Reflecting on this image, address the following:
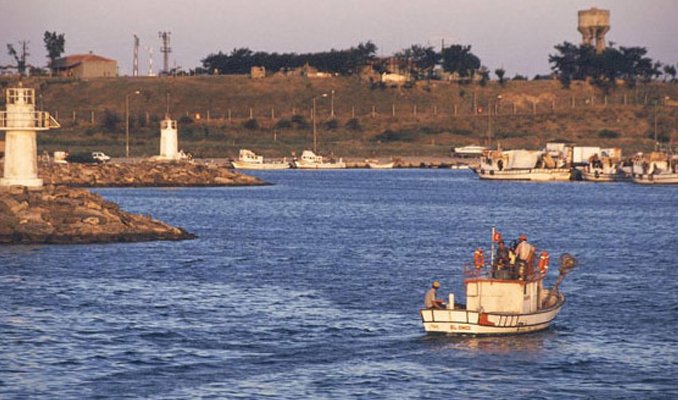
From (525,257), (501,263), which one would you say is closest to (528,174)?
(525,257)

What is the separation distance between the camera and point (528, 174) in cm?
16612

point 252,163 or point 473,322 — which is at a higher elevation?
point 252,163

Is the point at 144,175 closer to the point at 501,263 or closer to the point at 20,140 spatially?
the point at 20,140

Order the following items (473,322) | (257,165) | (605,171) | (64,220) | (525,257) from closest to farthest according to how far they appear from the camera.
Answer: (473,322) → (525,257) → (64,220) → (605,171) → (257,165)

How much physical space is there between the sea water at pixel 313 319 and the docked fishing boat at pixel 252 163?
285 feet

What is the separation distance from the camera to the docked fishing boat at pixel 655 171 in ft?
513

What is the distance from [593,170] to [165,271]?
11804cm

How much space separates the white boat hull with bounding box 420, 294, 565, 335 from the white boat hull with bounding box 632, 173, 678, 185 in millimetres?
122693

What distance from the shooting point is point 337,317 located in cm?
4347

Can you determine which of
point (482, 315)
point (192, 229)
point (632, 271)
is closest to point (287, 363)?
point (482, 315)

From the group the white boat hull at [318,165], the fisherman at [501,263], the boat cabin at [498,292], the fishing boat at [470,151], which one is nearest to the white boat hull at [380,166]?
the white boat hull at [318,165]

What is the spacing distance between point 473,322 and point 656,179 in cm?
12473

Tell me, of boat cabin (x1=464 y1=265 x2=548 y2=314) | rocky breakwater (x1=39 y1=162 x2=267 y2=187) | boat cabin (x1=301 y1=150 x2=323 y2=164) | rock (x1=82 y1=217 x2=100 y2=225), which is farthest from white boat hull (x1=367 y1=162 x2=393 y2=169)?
boat cabin (x1=464 y1=265 x2=548 y2=314)

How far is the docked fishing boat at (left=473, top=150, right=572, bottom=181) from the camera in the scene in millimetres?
166000
